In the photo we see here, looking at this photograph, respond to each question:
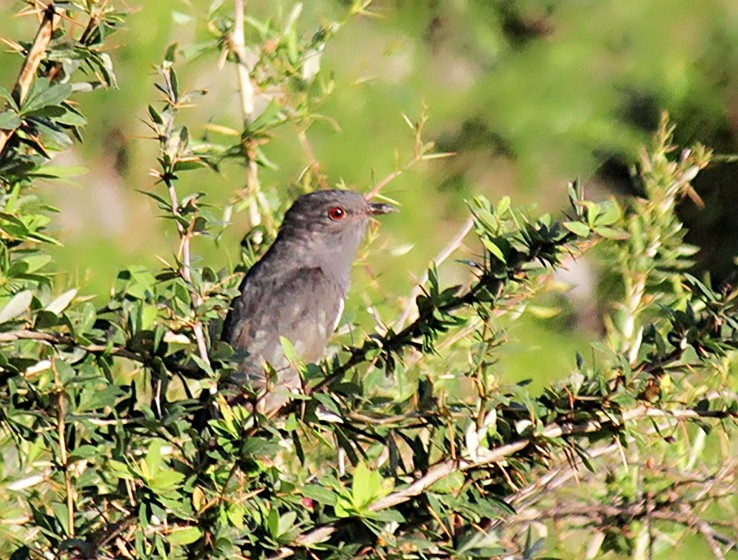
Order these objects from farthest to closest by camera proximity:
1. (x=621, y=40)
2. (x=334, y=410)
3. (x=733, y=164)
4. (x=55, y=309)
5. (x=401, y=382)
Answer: (x=621, y=40) < (x=733, y=164) < (x=55, y=309) < (x=401, y=382) < (x=334, y=410)

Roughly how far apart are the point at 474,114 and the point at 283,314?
5.01 m

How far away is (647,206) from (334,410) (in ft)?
4.43

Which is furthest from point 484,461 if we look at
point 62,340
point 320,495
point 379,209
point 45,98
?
point 379,209

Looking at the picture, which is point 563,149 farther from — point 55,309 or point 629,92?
point 55,309

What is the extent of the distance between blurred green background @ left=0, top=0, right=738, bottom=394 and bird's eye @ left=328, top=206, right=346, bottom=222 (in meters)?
2.48

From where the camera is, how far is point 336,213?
4.79 m

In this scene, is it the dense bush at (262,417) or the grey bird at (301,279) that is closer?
the dense bush at (262,417)

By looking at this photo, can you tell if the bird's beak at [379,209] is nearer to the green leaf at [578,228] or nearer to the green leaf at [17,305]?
the green leaf at [17,305]

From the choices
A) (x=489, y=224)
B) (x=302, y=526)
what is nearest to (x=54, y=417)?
(x=302, y=526)

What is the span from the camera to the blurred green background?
792 cm

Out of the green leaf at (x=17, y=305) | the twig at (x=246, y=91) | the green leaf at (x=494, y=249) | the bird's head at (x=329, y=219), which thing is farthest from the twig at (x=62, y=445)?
the bird's head at (x=329, y=219)

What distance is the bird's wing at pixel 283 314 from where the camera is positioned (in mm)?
4312

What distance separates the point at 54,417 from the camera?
7.43 feet

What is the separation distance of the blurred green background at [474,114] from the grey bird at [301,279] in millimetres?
2397
